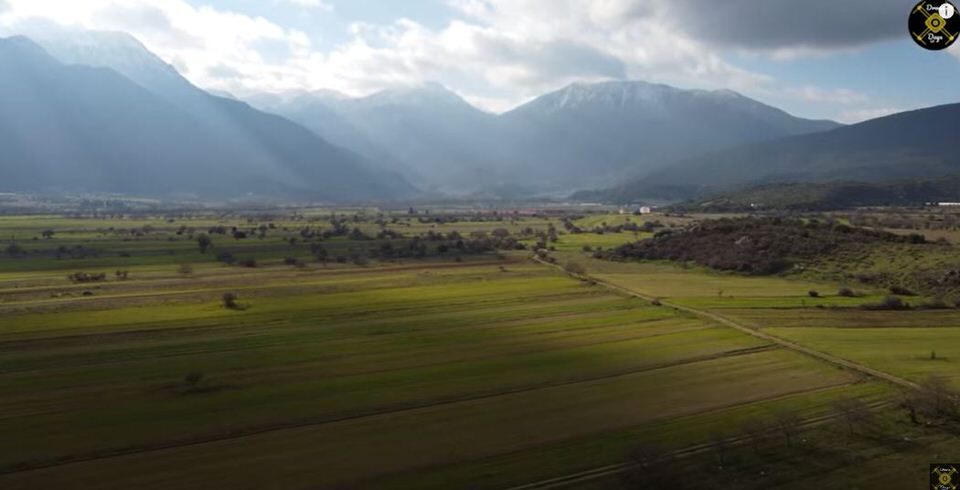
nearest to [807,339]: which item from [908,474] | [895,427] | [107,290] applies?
[895,427]

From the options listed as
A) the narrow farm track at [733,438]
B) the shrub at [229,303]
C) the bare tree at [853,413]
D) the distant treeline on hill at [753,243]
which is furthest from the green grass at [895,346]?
the shrub at [229,303]

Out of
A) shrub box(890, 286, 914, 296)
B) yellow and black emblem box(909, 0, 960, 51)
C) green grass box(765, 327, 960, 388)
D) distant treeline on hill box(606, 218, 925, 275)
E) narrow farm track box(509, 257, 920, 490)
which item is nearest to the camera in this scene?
yellow and black emblem box(909, 0, 960, 51)

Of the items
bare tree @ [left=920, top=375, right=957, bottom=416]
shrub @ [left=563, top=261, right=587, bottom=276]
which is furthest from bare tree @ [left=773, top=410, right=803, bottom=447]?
shrub @ [left=563, top=261, right=587, bottom=276]

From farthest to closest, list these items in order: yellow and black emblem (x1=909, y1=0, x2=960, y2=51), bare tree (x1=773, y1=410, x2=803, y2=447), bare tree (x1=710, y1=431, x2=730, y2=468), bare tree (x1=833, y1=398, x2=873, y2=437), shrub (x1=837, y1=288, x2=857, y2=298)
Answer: shrub (x1=837, y1=288, x2=857, y2=298) → bare tree (x1=833, y1=398, x2=873, y2=437) → bare tree (x1=773, y1=410, x2=803, y2=447) → bare tree (x1=710, y1=431, x2=730, y2=468) → yellow and black emblem (x1=909, y1=0, x2=960, y2=51)

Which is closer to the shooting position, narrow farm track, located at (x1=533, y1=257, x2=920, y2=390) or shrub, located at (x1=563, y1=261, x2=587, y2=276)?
narrow farm track, located at (x1=533, y1=257, x2=920, y2=390)

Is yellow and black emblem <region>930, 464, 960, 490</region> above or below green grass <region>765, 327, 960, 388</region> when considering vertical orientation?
below

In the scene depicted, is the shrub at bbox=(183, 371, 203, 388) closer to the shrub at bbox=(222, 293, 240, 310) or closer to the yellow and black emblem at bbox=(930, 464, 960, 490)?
the shrub at bbox=(222, 293, 240, 310)

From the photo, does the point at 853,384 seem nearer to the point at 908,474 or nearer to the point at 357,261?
the point at 908,474
